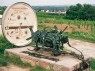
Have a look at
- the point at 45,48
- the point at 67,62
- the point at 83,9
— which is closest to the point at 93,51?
the point at 45,48

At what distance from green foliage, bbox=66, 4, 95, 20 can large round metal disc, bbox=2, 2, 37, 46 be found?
3190 centimetres

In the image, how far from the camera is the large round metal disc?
9.49 metres

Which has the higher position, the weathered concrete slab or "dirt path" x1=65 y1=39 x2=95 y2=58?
the weathered concrete slab

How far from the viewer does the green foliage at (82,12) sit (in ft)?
136

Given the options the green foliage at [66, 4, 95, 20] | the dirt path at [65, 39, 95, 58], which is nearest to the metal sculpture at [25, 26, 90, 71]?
the dirt path at [65, 39, 95, 58]

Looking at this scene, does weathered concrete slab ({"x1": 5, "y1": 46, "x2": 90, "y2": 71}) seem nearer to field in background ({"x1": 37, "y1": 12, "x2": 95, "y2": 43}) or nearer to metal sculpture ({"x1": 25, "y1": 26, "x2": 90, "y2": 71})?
metal sculpture ({"x1": 25, "y1": 26, "x2": 90, "y2": 71})

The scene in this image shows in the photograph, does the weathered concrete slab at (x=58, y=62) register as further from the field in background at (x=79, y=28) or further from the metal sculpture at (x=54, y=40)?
the field in background at (x=79, y=28)

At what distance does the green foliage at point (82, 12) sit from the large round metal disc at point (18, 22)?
31.9 meters

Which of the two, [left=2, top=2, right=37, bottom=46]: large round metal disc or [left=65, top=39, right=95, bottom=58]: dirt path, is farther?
[left=65, top=39, right=95, bottom=58]: dirt path

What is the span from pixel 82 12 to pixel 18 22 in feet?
109

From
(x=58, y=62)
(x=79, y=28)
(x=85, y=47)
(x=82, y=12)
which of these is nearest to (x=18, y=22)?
A: (x=58, y=62)

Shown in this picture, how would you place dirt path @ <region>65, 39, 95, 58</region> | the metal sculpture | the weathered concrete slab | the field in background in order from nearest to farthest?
the weathered concrete slab
the metal sculpture
dirt path @ <region>65, 39, 95, 58</region>
the field in background

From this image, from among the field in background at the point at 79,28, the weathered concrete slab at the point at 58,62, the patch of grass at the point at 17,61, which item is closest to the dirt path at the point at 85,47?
the field in background at the point at 79,28

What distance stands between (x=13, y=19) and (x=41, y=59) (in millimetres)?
2829
